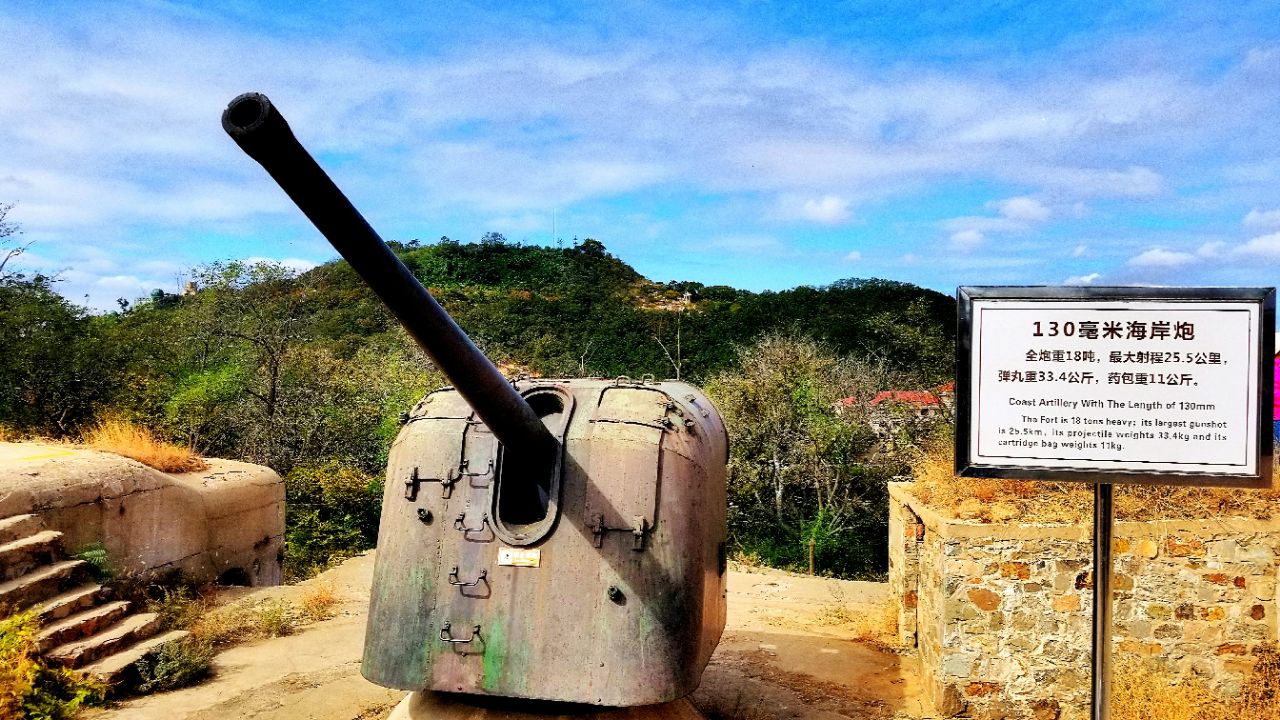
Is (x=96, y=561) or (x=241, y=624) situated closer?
(x=96, y=561)

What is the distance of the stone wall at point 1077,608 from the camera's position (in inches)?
Answer: 243

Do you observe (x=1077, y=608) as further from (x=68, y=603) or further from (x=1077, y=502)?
(x=68, y=603)

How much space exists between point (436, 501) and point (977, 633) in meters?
3.80

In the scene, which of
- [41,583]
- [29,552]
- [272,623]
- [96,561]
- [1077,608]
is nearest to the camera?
[1077,608]

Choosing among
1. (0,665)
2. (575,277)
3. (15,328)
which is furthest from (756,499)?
(575,277)

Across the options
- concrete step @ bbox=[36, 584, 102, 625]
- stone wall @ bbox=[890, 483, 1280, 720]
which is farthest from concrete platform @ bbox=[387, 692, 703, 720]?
concrete step @ bbox=[36, 584, 102, 625]

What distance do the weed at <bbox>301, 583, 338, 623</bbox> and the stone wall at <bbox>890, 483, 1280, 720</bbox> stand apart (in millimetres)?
6513

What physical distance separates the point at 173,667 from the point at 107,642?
0.64 meters

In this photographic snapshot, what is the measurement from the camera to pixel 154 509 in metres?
9.84

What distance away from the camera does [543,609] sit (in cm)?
449

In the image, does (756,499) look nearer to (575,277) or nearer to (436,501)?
(436,501)

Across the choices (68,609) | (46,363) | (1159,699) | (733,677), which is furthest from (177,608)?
(1159,699)

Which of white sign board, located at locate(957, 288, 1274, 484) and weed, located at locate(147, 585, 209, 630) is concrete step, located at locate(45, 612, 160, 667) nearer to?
weed, located at locate(147, 585, 209, 630)

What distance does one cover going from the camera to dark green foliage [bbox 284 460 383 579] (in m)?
13.7
